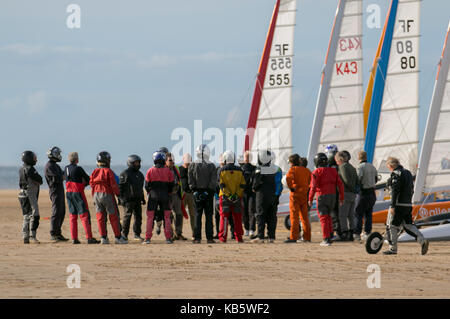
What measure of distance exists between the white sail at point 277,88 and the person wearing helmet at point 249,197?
9555mm

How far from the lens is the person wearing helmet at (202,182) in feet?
57.4

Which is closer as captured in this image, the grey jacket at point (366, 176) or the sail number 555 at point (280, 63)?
the grey jacket at point (366, 176)

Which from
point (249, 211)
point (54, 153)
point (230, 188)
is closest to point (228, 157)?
point (230, 188)

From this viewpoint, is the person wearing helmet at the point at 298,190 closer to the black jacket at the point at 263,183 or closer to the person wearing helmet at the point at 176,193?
the black jacket at the point at 263,183

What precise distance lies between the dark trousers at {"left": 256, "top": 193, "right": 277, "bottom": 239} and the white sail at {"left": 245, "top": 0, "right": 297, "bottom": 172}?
1127 cm

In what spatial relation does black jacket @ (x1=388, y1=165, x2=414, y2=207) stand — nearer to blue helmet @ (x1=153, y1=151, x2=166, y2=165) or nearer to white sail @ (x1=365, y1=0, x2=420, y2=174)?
blue helmet @ (x1=153, y1=151, x2=166, y2=165)

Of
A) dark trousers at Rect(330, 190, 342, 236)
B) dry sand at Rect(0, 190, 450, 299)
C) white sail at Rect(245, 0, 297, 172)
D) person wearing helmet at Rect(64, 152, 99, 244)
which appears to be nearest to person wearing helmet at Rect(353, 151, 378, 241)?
dark trousers at Rect(330, 190, 342, 236)

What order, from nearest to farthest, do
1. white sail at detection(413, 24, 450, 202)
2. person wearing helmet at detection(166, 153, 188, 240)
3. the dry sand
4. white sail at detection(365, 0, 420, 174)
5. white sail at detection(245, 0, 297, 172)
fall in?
the dry sand → white sail at detection(413, 24, 450, 202) → person wearing helmet at detection(166, 153, 188, 240) → white sail at detection(365, 0, 420, 174) → white sail at detection(245, 0, 297, 172)

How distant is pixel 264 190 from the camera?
17.8 m

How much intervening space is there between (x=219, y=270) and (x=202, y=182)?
4.52m

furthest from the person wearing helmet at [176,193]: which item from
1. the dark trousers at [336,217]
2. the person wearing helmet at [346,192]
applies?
the person wearing helmet at [346,192]

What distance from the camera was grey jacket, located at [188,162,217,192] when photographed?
57.3 feet

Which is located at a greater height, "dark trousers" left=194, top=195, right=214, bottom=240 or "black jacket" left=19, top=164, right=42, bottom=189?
"black jacket" left=19, top=164, right=42, bottom=189

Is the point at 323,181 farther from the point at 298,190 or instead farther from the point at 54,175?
the point at 54,175
